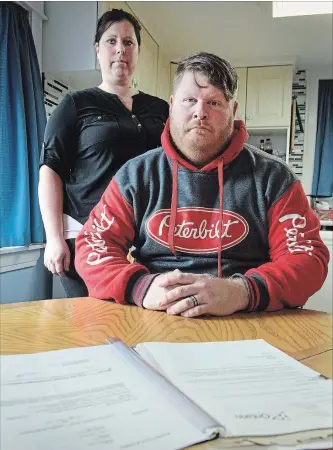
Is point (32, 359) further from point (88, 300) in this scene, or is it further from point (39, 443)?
point (88, 300)

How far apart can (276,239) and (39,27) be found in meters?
2.01

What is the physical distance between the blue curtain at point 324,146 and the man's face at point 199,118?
3.17m

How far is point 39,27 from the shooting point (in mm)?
2348

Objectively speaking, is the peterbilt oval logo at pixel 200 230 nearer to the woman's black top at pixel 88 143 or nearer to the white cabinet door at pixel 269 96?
the woman's black top at pixel 88 143

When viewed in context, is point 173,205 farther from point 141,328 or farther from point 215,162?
point 141,328

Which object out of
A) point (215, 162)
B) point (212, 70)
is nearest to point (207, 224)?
point (215, 162)

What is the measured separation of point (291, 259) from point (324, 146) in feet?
11.1

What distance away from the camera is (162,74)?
11.3 ft

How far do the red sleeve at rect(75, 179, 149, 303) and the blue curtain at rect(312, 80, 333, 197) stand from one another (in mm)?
3296

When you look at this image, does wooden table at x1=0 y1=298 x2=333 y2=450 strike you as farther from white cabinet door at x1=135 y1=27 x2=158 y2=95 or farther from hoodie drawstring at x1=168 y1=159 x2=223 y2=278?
white cabinet door at x1=135 y1=27 x2=158 y2=95

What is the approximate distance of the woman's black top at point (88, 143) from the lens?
4.09ft

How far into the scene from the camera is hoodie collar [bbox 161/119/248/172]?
98cm

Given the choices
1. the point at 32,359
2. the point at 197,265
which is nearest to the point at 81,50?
the point at 197,265

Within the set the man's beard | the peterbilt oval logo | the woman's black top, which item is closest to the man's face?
the man's beard
